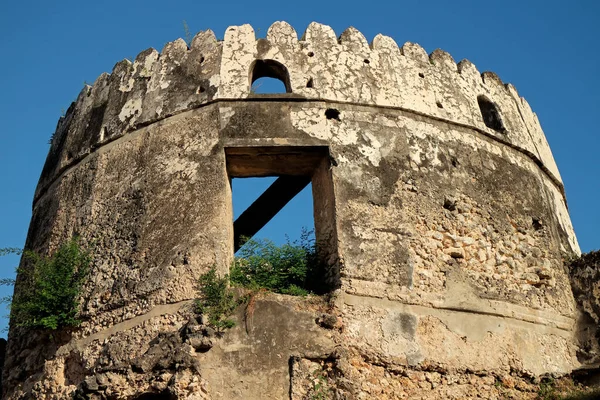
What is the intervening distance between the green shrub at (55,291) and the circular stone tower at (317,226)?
134 mm

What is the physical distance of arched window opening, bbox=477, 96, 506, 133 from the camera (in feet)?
30.9

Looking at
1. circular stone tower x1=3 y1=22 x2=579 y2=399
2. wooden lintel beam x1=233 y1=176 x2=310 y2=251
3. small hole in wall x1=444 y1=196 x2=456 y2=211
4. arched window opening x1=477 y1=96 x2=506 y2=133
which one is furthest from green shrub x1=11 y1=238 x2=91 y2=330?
arched window opening x1=477 y1=96 x2=506 y2=133

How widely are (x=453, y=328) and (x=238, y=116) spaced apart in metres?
2.95

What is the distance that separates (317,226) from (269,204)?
1958 millimetres

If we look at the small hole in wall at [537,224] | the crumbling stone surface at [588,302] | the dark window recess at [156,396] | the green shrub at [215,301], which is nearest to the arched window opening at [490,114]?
the small hole in wall at [537,224]

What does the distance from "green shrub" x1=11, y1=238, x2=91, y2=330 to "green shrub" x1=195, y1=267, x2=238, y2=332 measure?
4.56 feet

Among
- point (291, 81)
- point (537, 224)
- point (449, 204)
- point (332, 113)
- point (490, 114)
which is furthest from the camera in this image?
point (490, 114)

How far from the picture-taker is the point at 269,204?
9.86 meters

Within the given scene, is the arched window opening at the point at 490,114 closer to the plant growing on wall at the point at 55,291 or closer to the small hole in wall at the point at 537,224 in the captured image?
the small hole in wall at the point at 537,224

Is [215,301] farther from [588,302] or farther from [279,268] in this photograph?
[588,302]

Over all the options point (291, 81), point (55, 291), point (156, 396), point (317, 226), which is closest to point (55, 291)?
point (55, 291)

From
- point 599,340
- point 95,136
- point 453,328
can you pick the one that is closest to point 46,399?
point 95,136

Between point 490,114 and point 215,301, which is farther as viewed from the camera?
point 490,114

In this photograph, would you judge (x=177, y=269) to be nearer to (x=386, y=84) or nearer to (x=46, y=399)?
(x=46, y=399)
